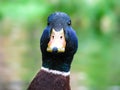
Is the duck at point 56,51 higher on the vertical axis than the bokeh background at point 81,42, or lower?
higher

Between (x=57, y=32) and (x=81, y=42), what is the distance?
11.8ft

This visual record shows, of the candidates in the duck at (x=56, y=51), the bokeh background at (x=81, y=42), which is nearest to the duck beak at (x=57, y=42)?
the duck at (x=56, y=51)

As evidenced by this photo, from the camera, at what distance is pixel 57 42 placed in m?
2.62

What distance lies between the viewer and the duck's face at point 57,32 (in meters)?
2.62

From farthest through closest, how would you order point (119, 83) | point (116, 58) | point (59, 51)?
point (116, 58), point (119, 83), point (59, 51)

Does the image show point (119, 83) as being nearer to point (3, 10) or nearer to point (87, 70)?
point (87, 70)

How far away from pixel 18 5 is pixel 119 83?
121 cm

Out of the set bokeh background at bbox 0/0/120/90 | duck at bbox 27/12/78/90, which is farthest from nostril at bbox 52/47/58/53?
bokeh background at bbox 0/0/120/90

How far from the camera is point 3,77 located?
529 cm

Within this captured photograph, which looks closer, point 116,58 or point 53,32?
point 53,32

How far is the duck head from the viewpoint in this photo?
2.63 meters

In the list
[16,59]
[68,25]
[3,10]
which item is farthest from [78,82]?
[68,25]

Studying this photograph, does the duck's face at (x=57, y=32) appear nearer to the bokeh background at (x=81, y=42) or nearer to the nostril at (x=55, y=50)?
the nostril at (x=55, y=50)

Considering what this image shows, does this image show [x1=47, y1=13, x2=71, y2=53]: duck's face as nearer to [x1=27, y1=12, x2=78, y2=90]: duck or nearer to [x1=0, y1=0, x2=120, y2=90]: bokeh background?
[x1=27, y1=12, x2=78, y2=90]: duck
